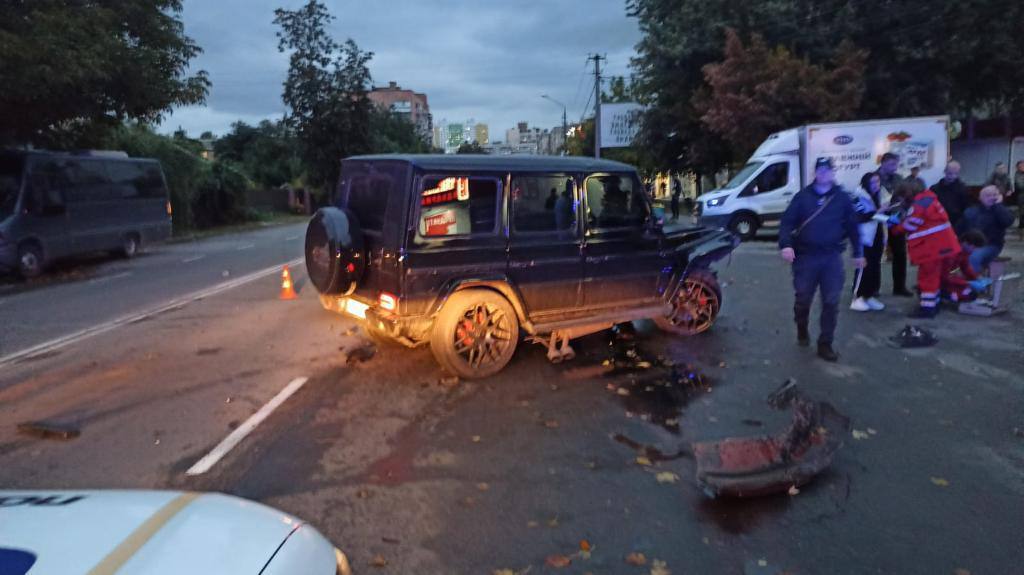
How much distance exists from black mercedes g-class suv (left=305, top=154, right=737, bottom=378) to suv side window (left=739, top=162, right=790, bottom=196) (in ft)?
45.4

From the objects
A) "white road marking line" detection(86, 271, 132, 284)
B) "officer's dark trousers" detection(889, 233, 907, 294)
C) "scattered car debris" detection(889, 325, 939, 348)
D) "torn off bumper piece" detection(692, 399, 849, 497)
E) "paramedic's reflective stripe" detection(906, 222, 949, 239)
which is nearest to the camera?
"torn off bumper piece" detection(692, 399, 849, 497)

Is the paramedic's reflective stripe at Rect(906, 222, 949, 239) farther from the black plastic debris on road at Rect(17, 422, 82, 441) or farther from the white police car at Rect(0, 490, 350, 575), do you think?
the black plastic debris on road at Rect(17, 422, 82, 441)

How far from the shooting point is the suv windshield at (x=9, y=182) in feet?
50.9

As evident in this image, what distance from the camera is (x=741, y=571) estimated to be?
11.7 ft

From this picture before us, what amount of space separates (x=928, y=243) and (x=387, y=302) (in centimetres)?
634

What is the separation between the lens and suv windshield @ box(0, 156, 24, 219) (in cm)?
1552

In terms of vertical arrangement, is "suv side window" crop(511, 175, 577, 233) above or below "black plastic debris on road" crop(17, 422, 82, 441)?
above

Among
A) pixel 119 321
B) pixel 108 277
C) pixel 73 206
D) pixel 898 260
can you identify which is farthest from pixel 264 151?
pixel 898 260

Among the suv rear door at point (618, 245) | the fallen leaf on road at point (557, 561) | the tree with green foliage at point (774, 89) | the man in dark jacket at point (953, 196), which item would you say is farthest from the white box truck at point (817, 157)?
the fallen leaf on road at point (557, 561)

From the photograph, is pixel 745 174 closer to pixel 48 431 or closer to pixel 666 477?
pixel 666 477

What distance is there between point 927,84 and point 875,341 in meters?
22.0

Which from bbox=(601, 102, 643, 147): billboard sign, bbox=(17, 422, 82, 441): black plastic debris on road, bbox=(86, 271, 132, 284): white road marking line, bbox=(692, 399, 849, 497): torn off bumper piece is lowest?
bbox=(17, 422, 82, 441): black plastic debris on road

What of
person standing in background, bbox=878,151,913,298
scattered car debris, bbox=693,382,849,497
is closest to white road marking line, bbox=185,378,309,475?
scattered car debris, bbox=693,382,849,497

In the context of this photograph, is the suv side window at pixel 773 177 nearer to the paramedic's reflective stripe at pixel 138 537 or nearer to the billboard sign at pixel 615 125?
the paramedic's reflective stripe at pixel 138 537
